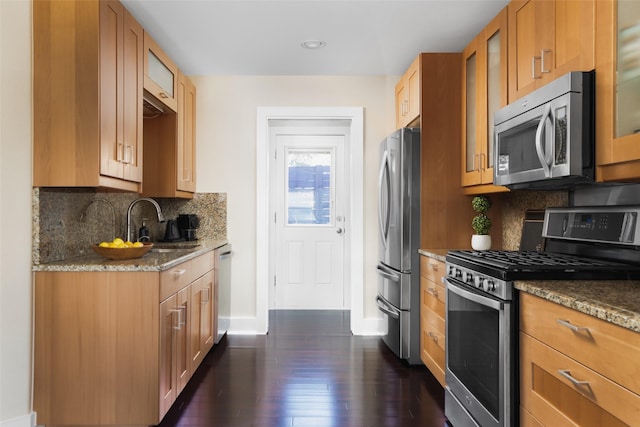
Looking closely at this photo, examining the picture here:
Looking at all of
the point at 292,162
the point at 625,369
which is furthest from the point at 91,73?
the point at 292,162

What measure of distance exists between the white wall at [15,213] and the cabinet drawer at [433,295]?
2282 mm

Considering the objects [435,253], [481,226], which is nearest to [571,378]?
[435,253]

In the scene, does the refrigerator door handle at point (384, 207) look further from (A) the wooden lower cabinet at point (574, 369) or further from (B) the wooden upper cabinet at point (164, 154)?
(A) the wooden lower cabinet at point (574, 369)

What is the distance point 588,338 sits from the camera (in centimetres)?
126

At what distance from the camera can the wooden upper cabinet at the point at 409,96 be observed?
10.8ft

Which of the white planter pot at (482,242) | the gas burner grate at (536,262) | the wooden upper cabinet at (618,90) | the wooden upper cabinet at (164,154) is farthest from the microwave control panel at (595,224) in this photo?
the wooden upper cabinet at (164,154)

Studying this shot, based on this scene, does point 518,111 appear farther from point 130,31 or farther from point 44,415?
point 44,415

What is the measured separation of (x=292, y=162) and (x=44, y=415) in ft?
11.3

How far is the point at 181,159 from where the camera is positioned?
3701 mm

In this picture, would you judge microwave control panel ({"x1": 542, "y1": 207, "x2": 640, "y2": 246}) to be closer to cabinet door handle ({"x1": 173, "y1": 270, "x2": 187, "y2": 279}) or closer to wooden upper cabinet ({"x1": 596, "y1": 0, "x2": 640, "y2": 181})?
wooden upper cabinet ({"x1": 596, "y1": 0, "x2": 640, "y2": 181})

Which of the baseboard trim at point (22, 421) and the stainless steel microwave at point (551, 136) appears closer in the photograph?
the stainless steel microwave at point (551, 136)

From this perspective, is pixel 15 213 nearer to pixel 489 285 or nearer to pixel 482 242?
pixel 489 285

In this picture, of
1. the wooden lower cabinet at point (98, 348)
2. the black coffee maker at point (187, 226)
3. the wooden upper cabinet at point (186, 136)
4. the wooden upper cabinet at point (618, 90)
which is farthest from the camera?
the black coffee maker at point (187, 226)

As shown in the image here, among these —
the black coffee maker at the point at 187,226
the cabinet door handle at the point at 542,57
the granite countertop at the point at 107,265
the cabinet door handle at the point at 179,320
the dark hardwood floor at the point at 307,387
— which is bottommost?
the dark hardwood floor at the point at 307,387
